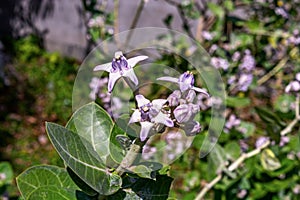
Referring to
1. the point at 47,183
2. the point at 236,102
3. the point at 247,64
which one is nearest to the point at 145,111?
the point at 47,183

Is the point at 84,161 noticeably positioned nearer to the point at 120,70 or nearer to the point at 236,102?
the point at 120,70

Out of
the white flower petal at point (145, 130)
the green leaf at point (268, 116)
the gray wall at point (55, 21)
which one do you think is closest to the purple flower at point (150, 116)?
the white flower petal at point (145, 130)

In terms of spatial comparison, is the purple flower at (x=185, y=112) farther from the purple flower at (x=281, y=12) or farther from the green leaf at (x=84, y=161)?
the purple flower at (x=281, y=12)

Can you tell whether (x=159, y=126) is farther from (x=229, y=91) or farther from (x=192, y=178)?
(x=229, y=91)

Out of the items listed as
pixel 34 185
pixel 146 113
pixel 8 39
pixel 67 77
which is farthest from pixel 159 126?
pixel 8 39

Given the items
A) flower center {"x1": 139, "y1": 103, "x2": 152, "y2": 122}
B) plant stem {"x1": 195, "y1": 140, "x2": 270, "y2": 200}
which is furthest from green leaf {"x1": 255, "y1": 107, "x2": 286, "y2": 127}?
flower center {"x1": 139, "y1": 103, "x2": 152, "y2": 122}
